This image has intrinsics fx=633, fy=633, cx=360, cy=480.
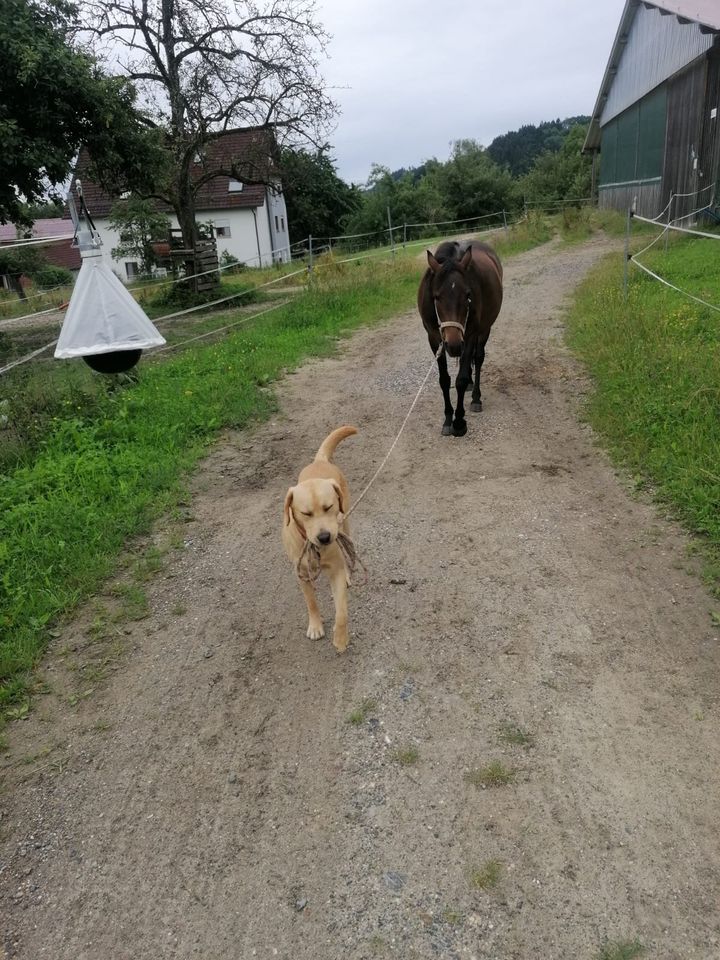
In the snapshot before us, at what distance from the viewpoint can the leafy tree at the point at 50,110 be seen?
9.84m

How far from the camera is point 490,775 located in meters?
2.45

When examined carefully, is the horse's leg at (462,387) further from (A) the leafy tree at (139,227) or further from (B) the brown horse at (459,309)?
(A) the leafy tree at (139,227)

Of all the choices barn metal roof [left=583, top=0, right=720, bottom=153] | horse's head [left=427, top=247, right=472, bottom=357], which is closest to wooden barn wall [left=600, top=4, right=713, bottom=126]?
barn metal roof [left=583, top=0, right=720, bottom=153]

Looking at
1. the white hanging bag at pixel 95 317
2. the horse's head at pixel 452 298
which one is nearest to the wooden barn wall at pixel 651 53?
the horse's head at pixel 452 298

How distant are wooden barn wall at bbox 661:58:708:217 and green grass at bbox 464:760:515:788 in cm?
1776

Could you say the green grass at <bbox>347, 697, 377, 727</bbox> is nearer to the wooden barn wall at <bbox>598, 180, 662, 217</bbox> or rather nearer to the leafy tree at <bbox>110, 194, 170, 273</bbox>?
the wooden barn wall at <bbox>598, 180, 662, 217</bbox>

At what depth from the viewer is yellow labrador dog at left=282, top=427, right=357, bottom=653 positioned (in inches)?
111

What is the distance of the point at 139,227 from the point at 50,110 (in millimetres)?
15192

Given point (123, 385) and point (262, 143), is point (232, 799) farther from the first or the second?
point (262, 143)

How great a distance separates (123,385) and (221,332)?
15.6ft

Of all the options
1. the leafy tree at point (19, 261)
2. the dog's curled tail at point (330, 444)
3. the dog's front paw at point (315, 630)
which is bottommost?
the dog's front paw at point (315, 630)

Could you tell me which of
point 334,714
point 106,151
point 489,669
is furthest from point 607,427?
point 106,151

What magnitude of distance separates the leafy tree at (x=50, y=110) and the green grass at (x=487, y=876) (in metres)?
11.6

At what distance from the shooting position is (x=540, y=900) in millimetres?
2008
